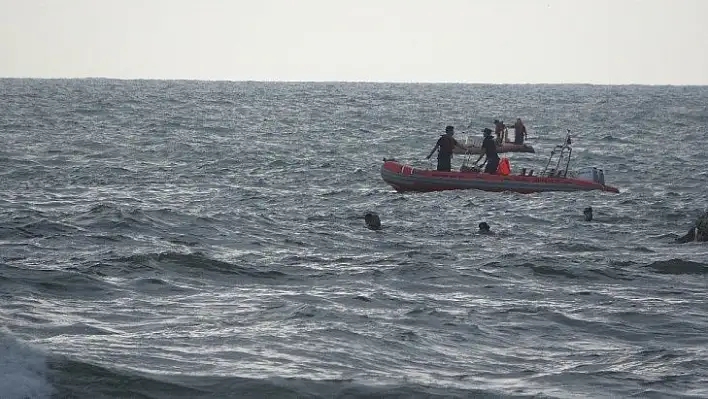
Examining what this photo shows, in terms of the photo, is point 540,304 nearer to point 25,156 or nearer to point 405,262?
point 405,262

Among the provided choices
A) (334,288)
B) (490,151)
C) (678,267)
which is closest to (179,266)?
(334,288)

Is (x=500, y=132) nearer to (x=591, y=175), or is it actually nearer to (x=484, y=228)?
(x=591, y=175)

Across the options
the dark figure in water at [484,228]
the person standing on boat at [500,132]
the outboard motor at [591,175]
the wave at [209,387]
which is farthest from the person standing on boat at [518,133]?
the wave at [209,387]

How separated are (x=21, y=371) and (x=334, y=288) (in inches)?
208

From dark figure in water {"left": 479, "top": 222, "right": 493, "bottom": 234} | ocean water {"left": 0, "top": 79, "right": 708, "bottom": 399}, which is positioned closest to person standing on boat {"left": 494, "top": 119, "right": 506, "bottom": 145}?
ocean water {"left": 0, "top": 79, "right": 708, "bottom": 399}

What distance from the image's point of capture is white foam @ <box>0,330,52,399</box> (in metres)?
7.67

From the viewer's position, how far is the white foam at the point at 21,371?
7668 millimetres

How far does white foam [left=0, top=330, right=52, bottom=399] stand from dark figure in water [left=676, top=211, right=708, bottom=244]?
39.5 feet

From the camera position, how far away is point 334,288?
504 inches

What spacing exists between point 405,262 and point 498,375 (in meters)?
5.85

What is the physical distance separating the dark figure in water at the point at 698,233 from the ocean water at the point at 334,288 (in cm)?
53

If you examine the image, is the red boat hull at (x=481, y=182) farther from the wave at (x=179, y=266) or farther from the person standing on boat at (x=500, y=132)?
the person standing on boat at (x=500, y=132)

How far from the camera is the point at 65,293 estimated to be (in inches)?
468

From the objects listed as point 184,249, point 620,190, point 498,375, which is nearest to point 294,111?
point 620,190
